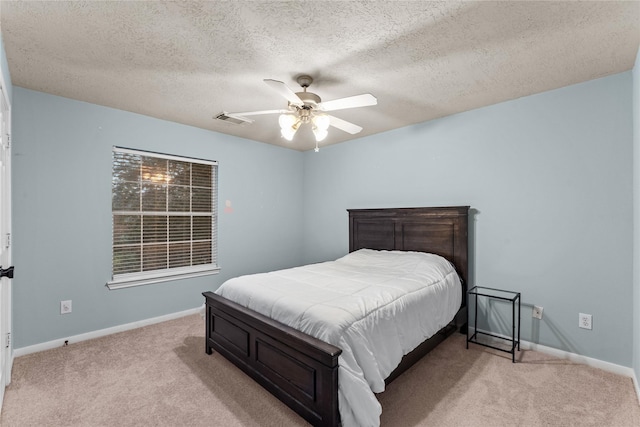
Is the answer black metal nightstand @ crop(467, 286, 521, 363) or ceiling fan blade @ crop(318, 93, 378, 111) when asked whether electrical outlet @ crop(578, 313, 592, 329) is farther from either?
ceiling fan blade @ crop(318, 93, 378, 111)

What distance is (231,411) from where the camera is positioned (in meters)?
1.93

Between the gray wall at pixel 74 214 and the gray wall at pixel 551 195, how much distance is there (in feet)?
9.55

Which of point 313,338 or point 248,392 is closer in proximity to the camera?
point 313,338

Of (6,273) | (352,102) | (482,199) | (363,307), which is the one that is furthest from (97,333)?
(482,199)

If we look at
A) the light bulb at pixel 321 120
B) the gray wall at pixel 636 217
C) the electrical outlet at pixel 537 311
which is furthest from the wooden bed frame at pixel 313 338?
the light bulb at pixel 321 120

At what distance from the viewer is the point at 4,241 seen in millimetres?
2076

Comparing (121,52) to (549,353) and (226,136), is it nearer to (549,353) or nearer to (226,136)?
(226,136)

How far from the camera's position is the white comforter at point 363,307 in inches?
66.8

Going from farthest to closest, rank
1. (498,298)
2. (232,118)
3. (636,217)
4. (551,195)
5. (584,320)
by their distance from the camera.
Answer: (232,118), (498,298), (551,195), (584,320), (636,217)

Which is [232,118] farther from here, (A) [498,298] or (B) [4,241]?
(A) [498,298]

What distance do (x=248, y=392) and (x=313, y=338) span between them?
0.76 m

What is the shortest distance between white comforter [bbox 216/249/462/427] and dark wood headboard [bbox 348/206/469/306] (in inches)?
8.3

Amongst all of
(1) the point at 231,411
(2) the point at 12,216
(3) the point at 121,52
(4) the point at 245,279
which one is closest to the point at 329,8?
(3) the point at 121,52

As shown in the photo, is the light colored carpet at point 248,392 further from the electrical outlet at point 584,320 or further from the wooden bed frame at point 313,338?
the electrical outlet at point 584,320
